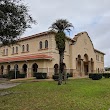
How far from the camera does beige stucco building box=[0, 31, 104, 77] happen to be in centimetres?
3619

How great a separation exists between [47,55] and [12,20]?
21.4 meters

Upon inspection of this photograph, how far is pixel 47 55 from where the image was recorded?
3656 centimetres

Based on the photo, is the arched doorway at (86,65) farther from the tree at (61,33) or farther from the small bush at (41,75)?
the tree at (61,33)

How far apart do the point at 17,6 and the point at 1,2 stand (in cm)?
147

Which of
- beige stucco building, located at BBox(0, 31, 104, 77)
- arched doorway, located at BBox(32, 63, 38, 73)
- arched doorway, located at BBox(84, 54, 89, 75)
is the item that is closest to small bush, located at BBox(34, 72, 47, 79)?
beige stucco building, located at BBox(0, 31, 104, 77)

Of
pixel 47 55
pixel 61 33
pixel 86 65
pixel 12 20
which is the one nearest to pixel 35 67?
pixel 47 55

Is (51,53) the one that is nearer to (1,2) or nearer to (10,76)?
(10,76)

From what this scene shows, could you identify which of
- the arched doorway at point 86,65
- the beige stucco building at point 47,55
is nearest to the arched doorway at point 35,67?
the beige stucco building at point 47,55

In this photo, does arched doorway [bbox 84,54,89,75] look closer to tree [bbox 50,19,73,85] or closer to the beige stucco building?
the beige stucco building

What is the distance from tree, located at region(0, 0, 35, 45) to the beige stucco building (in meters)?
16.0

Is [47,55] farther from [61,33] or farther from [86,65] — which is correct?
[86,65]

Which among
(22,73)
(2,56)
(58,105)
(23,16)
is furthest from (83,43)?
(58,105)

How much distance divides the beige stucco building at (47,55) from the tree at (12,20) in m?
16.0

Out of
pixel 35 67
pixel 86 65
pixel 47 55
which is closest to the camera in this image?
pixel 47 55
